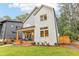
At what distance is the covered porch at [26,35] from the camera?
4.94 metres

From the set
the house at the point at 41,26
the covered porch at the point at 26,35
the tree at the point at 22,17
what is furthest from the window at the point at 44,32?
the tree at the point at 22,17

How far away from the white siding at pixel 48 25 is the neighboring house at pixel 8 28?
0.34 m

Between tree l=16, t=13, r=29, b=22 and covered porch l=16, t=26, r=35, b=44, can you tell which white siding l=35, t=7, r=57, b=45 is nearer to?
covered porch l=16, t=26, r=35, b=44

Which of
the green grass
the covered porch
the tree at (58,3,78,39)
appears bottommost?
the green grass

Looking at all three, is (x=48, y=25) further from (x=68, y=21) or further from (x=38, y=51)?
(x=38, y=51)

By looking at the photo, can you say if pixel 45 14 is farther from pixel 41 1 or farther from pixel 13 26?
pixel 13 26

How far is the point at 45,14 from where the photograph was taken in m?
4.96

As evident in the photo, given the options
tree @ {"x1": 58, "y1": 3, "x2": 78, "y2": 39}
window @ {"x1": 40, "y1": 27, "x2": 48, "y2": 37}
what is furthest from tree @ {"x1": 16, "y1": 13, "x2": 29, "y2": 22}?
tree @ {"x1": 58, "y1": 3, "x2": 78, "y2": 39}

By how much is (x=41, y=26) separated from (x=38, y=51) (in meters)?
0.50

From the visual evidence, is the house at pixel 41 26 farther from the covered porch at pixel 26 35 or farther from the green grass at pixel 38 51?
the green grass at pixel 38 51

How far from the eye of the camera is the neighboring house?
4.93 meters

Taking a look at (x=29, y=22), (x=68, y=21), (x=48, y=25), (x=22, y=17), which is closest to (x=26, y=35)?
(x=29, y=22)

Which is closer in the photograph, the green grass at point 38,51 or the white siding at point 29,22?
the green grass at point 38,51

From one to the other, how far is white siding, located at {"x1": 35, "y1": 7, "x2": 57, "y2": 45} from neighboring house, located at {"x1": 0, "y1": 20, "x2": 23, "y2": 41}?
34cm
